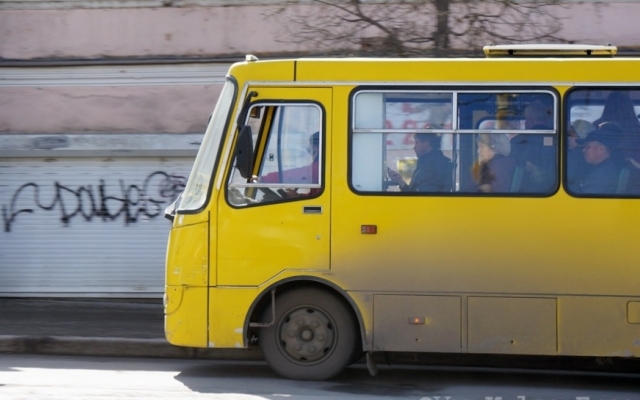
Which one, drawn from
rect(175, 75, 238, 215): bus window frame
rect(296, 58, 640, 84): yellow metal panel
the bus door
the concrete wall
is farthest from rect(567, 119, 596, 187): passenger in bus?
the concrete wall

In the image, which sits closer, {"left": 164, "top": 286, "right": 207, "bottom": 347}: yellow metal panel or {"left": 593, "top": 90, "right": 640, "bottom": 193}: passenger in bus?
{"left": 593, "top": 90, "right": 640, "bottom": 193}: passenger in bus

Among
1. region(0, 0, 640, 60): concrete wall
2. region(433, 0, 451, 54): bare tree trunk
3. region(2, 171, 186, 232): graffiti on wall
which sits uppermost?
region(0, 0, 640, 60): concrete wall

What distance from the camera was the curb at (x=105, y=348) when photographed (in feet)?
32.0

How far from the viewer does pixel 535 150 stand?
7.89 m

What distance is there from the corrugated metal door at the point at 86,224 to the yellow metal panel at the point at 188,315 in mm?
5670

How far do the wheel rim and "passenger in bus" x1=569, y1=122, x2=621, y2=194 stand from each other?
2.29 meters

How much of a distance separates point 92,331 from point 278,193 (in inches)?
147

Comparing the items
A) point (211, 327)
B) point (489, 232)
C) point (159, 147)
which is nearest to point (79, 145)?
point (159, 147)

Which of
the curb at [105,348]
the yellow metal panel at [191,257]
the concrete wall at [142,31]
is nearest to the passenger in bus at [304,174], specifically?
the yellow metal panel at [191,257]

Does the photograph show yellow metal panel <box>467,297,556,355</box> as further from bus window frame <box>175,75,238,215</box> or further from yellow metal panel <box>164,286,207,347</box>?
bus window frame <box>175,75,238,215</box>

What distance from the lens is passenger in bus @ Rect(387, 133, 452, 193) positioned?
311 inches

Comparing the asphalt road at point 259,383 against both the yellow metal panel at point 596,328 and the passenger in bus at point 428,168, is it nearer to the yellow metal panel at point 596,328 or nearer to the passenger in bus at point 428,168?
the yellow metal panel at point 596,328

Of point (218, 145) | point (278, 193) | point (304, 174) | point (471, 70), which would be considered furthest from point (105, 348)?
point (471, 70)

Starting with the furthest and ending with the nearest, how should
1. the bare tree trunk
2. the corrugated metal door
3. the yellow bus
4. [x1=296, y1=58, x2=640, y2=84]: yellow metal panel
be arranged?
the corrugated metal door, the bare tree trunk, [x1=296, y1=58, x2=640, y2=84]: yellow metal panel, the yellow bus
